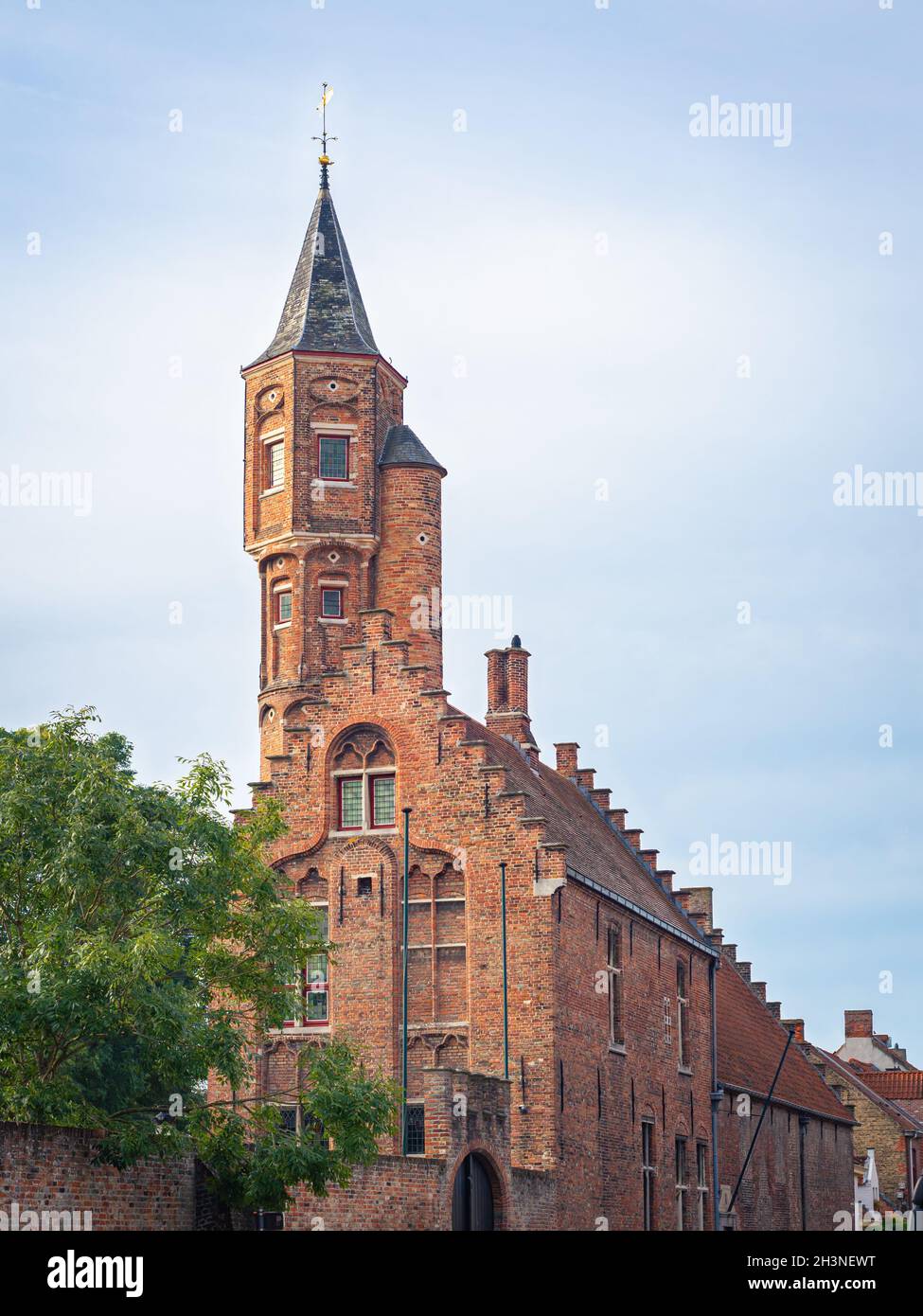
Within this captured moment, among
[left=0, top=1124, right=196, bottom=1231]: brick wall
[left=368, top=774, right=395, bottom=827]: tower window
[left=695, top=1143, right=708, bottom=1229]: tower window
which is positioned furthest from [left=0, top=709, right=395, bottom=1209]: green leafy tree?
[left=695, top=1143, right=708, bottom=1229]: tower window

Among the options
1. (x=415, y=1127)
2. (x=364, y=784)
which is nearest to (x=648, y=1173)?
(x=415, y=1127)

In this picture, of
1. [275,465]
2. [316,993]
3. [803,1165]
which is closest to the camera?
[316,993]

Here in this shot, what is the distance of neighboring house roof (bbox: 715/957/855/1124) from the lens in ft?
147

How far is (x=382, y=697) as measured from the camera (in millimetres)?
35125

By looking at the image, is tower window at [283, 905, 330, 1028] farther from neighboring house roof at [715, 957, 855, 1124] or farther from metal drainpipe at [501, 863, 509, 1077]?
neighboring house roof at [715, 957, 855, 1124]

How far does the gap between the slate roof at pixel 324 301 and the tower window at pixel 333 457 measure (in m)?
2.08

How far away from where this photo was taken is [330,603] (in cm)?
4066

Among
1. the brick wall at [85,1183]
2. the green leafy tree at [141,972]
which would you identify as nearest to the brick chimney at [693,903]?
the green leafy tree at [141,972]

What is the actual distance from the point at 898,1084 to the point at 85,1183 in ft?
217

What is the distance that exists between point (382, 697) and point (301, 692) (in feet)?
15.6

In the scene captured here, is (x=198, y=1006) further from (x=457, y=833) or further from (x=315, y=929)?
(x=457, y=833)

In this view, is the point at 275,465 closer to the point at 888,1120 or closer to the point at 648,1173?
the point at 648,1173

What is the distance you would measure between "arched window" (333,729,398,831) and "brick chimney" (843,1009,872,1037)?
205 ft
